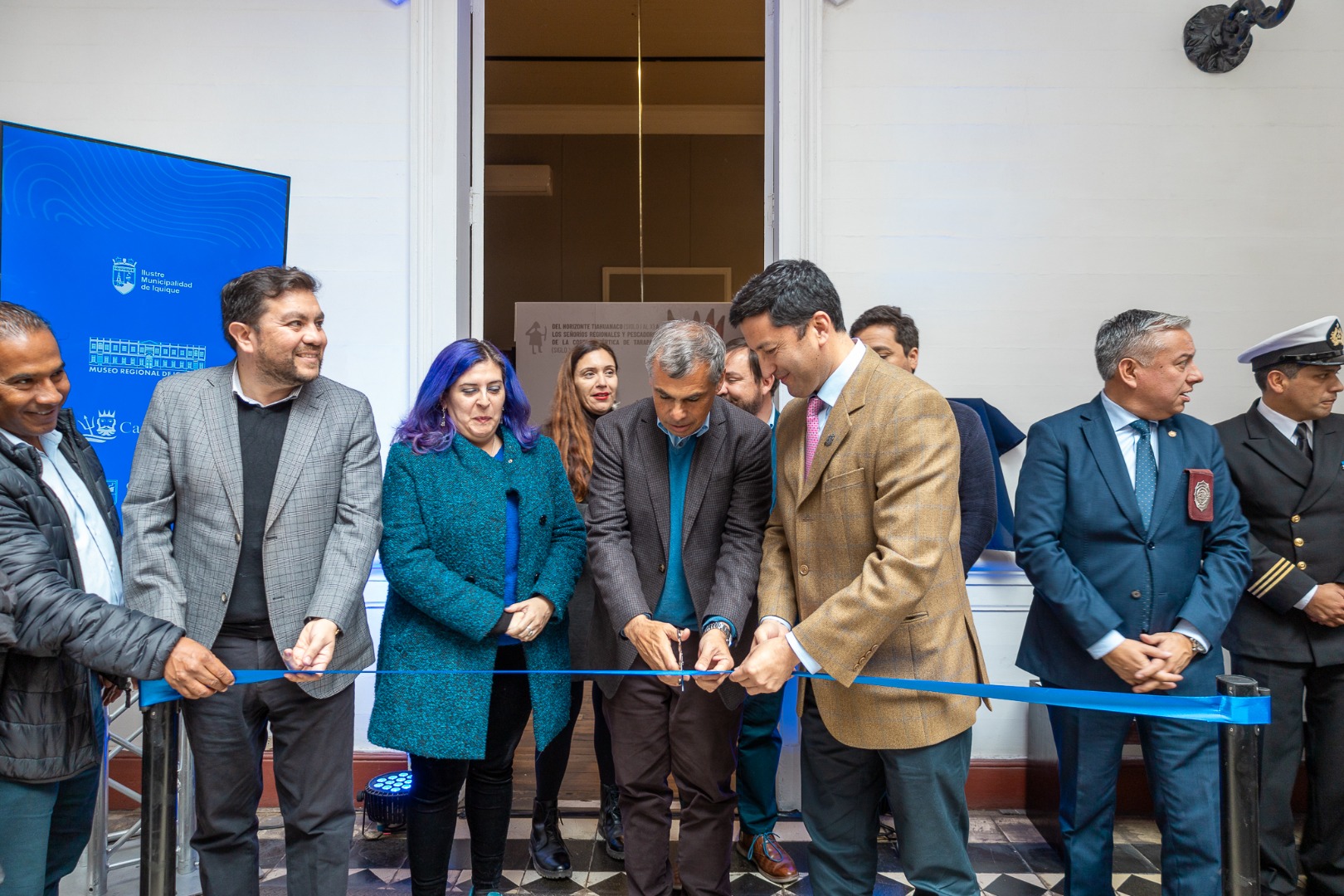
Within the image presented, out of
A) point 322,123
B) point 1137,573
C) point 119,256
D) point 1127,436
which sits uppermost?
point 322,123

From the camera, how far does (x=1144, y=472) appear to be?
8.45 ft

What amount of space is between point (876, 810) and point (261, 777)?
1521 millimetres

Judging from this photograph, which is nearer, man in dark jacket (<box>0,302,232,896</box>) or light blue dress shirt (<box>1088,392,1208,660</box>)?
man in dark jacket (<box>0,302,232,896</box>)

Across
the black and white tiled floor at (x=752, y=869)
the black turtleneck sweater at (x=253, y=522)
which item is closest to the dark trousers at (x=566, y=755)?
the black and white tiled floor at (x=752, y=869)

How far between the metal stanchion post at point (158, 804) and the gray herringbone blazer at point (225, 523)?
0.84 ft

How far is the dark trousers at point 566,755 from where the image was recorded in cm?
300

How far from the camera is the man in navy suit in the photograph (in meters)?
2.42

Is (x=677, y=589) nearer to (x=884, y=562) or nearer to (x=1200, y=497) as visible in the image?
(x=884, y=562)

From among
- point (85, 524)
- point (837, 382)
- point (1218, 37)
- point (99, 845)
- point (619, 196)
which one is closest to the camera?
point (837, 382)

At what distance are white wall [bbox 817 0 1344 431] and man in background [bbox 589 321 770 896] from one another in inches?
67.3

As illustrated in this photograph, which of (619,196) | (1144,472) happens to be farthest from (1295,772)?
(619,196)

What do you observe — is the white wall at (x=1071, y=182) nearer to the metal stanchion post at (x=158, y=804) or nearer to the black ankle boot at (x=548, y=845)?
the black ankle boot at (x=548, y=845)

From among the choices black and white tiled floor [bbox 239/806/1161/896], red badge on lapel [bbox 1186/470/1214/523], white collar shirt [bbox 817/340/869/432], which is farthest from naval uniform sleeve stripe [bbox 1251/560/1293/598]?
white collar shirt [bbox 817/340/869/432]

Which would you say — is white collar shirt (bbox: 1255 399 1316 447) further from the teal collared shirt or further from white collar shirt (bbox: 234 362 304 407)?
white collar shirt (bbox: 234 362 304 407)
